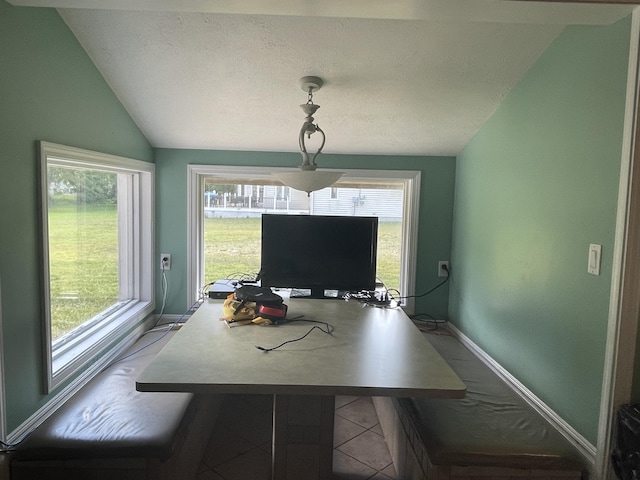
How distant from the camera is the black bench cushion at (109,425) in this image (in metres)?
1.47

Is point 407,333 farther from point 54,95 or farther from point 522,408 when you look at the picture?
point 54,95

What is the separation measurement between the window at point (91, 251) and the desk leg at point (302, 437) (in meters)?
0.99

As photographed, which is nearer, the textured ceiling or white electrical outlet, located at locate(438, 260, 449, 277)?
the textured ceiling

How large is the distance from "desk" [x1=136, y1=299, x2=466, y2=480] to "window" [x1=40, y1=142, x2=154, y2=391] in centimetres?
62

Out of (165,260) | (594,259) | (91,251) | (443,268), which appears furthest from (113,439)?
(443,268)

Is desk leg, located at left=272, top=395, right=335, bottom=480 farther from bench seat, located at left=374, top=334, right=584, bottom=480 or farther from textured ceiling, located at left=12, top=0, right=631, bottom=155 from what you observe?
textured ceiling, located at left=12, top=0, right=631, bottom=155

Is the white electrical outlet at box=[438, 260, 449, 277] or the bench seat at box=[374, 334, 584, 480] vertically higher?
the white electrical outlet at box=[438, 260, 449, 277]

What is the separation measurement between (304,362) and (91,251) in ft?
5.07

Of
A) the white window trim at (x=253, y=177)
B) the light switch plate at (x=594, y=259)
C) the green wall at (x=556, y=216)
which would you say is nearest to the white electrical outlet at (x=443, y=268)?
the white window trim at (x=253, y=177)

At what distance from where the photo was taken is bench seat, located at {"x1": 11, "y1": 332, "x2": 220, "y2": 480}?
1475mm

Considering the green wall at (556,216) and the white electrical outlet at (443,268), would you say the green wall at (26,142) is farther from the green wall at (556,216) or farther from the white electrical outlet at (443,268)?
the white electrical outlet at (443,268)

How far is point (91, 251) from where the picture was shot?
2350mm

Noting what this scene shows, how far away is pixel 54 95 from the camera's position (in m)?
1.71

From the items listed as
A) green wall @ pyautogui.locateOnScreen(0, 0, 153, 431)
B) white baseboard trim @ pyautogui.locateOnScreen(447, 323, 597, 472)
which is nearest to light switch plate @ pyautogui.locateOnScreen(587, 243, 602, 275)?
white baseboard trim @ pyautogui.locateOnScreen(447, 323, 597, 472)
